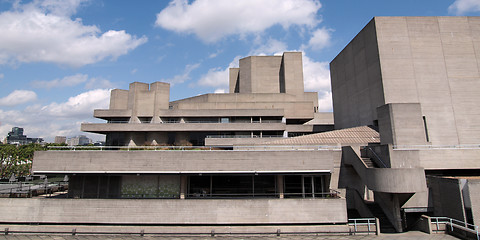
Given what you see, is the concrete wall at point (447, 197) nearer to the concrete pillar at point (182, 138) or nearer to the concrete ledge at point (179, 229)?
the concrete ledge at point (179, 229)

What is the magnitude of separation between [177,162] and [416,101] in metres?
32.7

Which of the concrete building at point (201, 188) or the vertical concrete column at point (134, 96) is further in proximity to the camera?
the vertical concrete column at point (134, 96)

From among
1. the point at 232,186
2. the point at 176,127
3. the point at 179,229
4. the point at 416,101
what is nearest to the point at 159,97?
the point at 176,127

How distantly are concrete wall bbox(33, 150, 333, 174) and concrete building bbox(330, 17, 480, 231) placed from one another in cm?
566

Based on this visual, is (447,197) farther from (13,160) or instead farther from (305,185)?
(13,160)

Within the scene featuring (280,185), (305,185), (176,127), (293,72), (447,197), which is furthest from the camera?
(293,72)

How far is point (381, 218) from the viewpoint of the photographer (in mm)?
18922

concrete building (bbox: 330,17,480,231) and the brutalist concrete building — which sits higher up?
concrete building (bbox: 330,17,480,231)

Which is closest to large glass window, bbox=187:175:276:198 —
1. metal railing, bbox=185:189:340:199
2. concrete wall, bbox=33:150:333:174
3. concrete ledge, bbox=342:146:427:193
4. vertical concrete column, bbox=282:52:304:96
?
metal railing, bbox=185:189:340:199

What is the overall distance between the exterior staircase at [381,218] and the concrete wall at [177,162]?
18.1ft

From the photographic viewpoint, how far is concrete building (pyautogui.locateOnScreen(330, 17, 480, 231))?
1995 cm

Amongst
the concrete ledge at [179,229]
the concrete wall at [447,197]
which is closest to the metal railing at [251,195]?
the concrete ledge at [179,229]

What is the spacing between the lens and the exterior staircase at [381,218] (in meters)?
18.2

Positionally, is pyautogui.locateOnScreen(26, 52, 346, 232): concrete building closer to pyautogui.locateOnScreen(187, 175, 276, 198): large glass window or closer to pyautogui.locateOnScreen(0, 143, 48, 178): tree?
pyautogui.locateOnScreen(187, 175, 276, 198): large glass window
